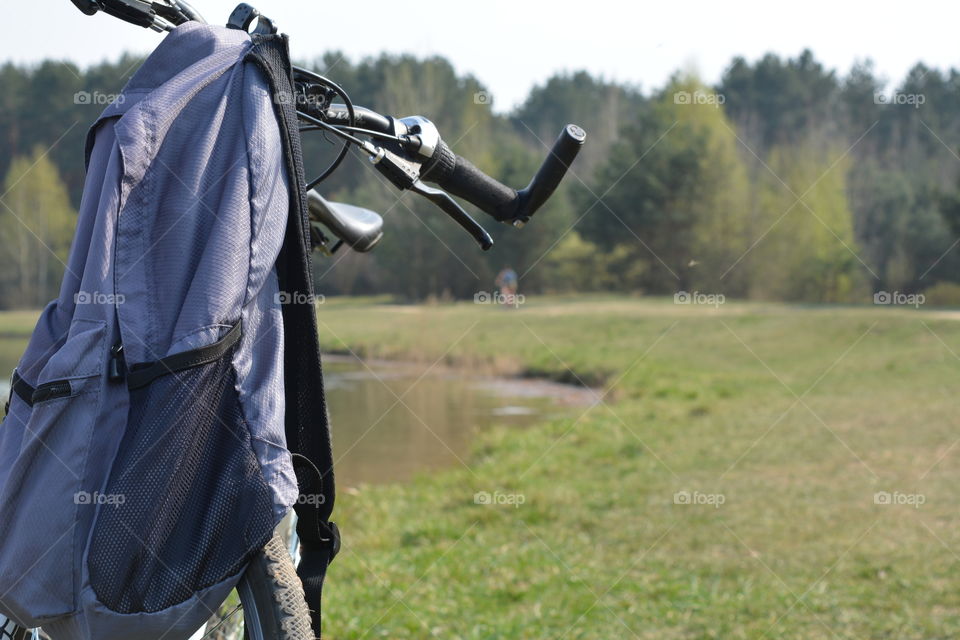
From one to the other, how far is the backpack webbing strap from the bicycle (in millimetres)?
54

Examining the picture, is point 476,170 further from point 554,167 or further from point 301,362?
point 301,362

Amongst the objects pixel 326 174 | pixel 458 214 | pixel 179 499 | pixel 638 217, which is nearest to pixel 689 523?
pixel 458 214

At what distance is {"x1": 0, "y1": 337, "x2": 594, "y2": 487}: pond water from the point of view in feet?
29.0

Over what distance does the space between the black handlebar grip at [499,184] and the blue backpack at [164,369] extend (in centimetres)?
49

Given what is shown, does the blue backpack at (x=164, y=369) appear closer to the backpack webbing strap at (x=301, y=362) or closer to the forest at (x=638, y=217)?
the backpack webbing strap at (x=301, y=362)

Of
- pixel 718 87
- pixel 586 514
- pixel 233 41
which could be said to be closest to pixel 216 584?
pixel 233 41

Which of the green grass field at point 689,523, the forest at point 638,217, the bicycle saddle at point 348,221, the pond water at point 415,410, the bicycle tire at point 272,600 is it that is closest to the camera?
the bicycle tire at point 272,600

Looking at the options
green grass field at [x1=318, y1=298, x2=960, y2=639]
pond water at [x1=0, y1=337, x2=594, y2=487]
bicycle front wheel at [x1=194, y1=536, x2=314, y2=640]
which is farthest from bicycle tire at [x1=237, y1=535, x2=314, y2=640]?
pond water at [x1=0, y1=337, x2=594, y2=487]

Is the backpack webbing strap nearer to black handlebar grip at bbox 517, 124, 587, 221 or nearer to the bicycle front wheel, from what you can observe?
the bicycle front wheel

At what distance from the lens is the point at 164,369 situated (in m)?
1.27

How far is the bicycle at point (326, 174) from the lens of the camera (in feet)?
4.48

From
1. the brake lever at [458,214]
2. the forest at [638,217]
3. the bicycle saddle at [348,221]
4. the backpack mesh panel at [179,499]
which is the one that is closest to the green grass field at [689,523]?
the bicycle saddle at [348,221]

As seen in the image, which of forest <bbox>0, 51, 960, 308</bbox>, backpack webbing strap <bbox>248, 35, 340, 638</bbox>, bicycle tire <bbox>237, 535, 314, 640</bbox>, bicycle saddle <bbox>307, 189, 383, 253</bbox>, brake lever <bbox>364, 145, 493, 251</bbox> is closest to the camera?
bicycle tire <bbox>237, 535, 314, 640</bbox>

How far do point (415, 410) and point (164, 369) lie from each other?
35.8 feet
